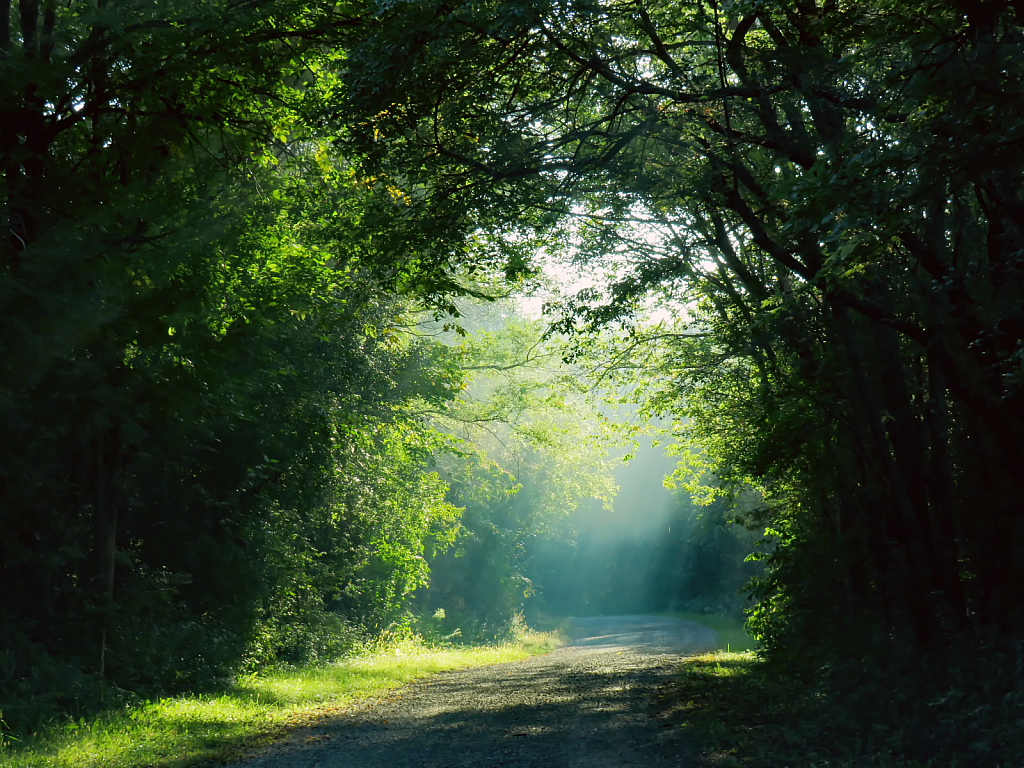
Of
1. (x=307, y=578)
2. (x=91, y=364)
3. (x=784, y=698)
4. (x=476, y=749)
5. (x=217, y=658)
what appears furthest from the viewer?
(x=307, y=578)

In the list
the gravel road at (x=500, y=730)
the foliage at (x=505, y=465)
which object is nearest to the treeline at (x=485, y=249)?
the gravel road at (x=500, y=730)

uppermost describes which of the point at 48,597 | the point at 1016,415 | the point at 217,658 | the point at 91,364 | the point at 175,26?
the point at 175,26

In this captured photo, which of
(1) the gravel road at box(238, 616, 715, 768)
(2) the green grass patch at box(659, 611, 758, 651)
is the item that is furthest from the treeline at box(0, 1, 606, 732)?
(2) the green grass patch at box(659, 611, 758, 651)

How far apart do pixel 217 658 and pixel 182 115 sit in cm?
813

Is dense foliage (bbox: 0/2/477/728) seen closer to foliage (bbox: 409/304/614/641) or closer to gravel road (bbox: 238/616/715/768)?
gravel road (bbox: 238/616/715/768)

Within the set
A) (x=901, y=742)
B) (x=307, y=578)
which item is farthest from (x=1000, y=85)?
(x=307, y=578)

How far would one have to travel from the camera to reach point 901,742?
256 inches

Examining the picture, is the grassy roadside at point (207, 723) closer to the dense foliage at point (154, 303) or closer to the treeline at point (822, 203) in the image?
the dense foliage at point (154, 303)

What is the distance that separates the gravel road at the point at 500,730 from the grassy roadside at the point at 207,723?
0.56m

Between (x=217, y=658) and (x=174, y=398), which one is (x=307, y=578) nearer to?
(x=217, y=658)

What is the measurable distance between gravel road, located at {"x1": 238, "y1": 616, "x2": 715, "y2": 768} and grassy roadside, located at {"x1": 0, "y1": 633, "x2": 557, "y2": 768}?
0.56m

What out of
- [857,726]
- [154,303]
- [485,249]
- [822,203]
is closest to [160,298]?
[154,303]

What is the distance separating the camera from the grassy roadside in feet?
24.4

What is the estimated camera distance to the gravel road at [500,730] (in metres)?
6.81
